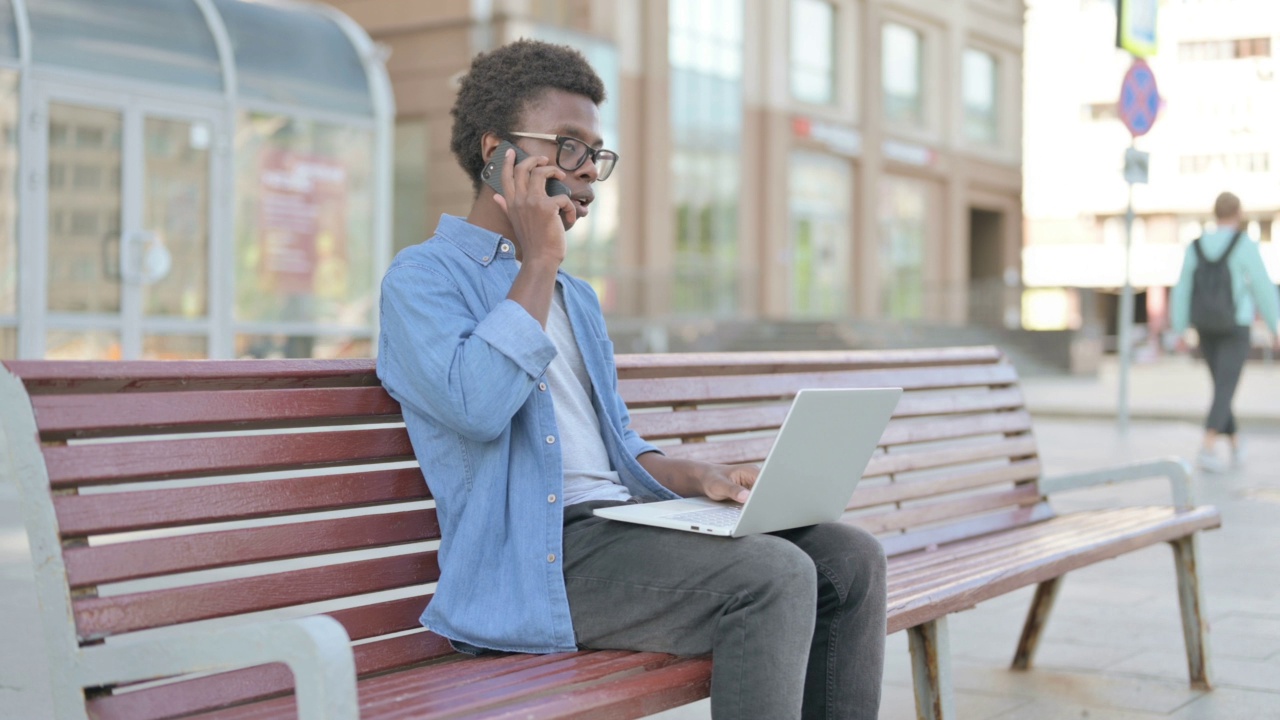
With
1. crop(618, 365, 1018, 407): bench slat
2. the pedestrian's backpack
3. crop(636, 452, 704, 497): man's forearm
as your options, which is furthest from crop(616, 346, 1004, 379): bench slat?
the pedestrian's backpack

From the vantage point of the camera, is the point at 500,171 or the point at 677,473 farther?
the point at 677,473

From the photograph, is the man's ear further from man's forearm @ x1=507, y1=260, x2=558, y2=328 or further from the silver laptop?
the silver laptop

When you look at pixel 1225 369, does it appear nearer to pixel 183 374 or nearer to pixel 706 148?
pixel 183 374

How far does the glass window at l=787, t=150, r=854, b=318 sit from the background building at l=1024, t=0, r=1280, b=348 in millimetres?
33382

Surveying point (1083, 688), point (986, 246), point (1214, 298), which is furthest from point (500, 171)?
point (986, 246)

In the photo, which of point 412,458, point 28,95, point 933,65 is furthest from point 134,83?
point 933,65

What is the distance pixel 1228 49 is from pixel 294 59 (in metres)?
60.7

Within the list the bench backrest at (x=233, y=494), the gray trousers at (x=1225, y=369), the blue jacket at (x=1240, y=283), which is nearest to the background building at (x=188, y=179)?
the blue jacket at (x=1240, y=283)

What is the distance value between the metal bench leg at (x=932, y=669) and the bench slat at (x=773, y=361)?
0.81 meters

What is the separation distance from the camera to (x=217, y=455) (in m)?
2.62

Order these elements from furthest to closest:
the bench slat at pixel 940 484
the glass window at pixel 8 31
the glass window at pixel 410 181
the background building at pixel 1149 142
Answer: the background building at pixel 1149 142
the glass window at pixel 410 181
the glass window at pixel 8 31
the bench slat at pixel 940 484

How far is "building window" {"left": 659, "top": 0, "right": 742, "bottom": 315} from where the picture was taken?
27266mm

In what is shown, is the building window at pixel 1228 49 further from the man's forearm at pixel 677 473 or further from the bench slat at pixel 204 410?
the bench slat at pixel 204 410

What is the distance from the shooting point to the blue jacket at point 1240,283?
10852 millimetres
